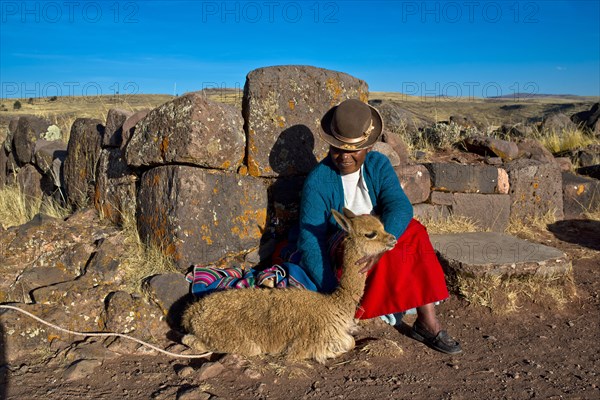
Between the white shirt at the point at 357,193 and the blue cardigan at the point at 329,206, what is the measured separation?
0.16 ft

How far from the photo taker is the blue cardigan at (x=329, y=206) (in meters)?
4.15

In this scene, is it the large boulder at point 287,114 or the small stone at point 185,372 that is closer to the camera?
the small stone at point 185,372

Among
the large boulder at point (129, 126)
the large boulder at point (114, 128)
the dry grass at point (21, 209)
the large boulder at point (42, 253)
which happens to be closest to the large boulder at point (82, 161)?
the dry grass at point (21, 209)

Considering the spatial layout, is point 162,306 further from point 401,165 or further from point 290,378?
point 401,165

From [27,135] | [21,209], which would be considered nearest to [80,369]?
[21,209]

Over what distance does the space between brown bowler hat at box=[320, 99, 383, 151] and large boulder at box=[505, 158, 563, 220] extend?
11.8ft

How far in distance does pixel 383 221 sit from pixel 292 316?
1.24 metres

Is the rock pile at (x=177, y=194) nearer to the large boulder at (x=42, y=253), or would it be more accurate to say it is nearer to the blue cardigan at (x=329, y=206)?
the large boulder at (x=42, y=253)

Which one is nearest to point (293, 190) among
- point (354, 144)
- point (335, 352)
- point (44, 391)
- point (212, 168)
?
point (212, 168)

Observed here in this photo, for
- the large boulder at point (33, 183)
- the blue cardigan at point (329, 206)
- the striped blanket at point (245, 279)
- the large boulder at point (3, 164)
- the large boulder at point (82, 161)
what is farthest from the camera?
the large boulder at point (3, 164)

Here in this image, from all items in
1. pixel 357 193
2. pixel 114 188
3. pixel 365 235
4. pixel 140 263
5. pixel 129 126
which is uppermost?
pixel 129 126

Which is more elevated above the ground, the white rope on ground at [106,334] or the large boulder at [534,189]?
the large boulder at [534,189]

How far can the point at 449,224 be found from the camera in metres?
6.32

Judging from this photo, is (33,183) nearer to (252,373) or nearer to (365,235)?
(252,373)
